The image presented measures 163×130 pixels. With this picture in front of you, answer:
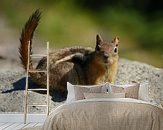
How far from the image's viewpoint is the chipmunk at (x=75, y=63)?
17.7ft

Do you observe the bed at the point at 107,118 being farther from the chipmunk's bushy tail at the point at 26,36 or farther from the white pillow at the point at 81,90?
the chipmunk's bushy tail at the point at 26,36

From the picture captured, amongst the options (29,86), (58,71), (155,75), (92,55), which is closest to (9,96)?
(29,86)

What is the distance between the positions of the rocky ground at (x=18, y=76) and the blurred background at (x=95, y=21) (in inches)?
3.8

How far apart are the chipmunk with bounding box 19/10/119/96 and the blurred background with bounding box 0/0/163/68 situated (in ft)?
0.37

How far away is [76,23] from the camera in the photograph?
5.85 meters

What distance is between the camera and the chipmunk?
5410mm

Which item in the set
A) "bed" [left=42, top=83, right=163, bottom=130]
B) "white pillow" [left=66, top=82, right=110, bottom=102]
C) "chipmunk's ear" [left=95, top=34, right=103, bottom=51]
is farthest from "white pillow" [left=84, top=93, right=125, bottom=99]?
"chipmunk's ear" [left=95, top=34, right=103, bottom=51]

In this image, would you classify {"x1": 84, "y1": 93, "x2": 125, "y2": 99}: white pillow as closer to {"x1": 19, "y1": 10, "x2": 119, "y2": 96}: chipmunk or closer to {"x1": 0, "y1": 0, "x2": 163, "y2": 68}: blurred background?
{"x1": 19, "y1": 10, "x2": 119, "y2": 96}: chipmunk

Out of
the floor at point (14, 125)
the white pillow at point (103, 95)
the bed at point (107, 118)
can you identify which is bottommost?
the floor at point (14, 125)

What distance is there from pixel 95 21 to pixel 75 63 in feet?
2.14

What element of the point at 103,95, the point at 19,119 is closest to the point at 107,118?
the point at 103,95

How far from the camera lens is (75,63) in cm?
554

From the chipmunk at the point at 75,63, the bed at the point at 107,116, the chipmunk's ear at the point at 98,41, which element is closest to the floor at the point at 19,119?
the chipmunk at the point at 75,63

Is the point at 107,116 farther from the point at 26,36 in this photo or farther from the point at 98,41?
the point at 26,36
